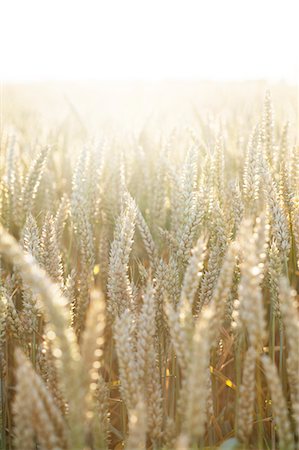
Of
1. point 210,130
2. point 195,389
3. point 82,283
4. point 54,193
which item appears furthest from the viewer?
point 210,130

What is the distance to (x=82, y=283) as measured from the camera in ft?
4.70

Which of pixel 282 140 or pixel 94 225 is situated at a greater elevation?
pixel 282 140

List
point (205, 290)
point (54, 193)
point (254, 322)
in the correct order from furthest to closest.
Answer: point (54, 193)
point (205, 290)
point (254, 322)

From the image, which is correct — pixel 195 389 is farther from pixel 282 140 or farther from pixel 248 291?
pixel 282 140

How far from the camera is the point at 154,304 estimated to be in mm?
1147

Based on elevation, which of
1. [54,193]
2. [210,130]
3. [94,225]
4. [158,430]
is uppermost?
[210,130]

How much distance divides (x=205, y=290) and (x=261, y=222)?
0.37 meters

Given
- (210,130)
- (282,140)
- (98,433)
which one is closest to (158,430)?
(98,433)

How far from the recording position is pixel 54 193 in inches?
79.7

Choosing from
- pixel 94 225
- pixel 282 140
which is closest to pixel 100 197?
pixel 94 225

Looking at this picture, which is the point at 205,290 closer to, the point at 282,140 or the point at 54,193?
the point at 282,140

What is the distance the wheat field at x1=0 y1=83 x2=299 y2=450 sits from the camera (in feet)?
2.44

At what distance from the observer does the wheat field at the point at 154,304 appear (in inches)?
29.3

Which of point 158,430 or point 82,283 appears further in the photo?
point 82,283
